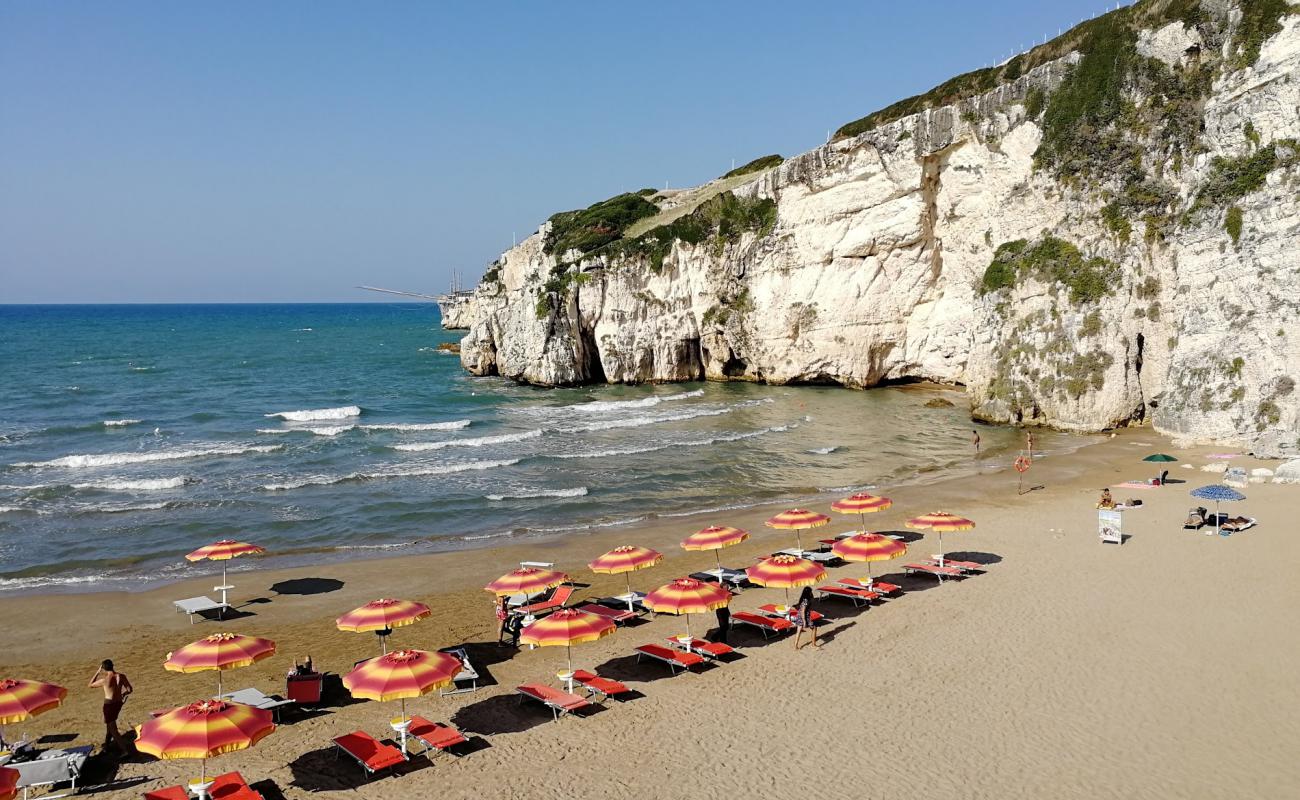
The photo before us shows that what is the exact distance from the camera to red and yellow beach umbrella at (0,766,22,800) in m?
9.97

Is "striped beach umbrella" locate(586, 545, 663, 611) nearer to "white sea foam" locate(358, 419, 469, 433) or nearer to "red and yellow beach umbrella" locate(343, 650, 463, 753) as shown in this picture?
"red and yellow beach umbrella" locate(343, 650, 463, 753)

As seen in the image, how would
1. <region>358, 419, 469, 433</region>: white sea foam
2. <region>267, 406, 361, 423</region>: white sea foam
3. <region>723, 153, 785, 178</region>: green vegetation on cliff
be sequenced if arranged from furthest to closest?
1. <region>723, 153, 785, 178</region>: green vegetation on cliff
2. <region>267, 406, 361, 423</region>: white sea foam
3. <region>358, 419, 469, 433</region>: white sea foam

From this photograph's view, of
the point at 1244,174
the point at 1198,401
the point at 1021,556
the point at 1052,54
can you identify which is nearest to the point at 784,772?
the point at 1021,556

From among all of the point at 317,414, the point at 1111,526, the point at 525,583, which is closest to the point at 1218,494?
the point at 1111,526

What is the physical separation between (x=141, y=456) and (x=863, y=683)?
34.1 meters

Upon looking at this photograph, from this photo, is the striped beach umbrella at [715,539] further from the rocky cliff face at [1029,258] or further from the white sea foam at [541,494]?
the rocky cliff face at [1029,258]

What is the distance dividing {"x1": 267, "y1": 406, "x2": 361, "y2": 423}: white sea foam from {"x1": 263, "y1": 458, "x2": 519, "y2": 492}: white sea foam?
54.6 feet

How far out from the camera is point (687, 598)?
49.4ft

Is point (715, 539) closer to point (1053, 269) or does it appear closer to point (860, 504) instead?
point (860, 504)

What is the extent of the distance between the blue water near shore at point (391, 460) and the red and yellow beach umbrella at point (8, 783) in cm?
1245

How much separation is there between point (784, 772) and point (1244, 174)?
32.0 m

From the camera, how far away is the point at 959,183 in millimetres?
47469

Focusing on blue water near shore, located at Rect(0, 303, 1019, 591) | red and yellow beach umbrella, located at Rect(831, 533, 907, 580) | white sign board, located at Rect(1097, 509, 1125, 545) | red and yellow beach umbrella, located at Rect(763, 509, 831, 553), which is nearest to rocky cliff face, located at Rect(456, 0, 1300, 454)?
blue water near shore, located at Rect(0, 303, 1019, 591)

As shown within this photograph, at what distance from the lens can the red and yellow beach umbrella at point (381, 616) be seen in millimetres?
15000
